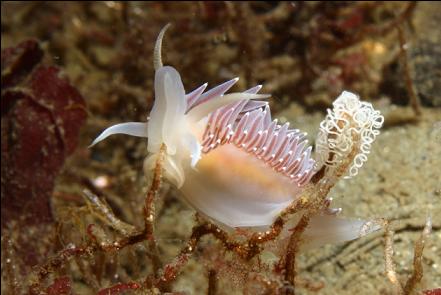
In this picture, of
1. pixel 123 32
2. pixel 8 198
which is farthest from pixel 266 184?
pixel 123 32

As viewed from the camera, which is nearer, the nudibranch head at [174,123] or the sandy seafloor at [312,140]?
the nudibranch head at [174,123]

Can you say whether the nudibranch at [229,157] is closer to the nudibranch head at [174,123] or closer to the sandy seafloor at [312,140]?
the nudibranch head at [174,123]

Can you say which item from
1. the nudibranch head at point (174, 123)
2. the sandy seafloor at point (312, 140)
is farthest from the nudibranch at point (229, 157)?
the sandy seafloor at point (312, 140)

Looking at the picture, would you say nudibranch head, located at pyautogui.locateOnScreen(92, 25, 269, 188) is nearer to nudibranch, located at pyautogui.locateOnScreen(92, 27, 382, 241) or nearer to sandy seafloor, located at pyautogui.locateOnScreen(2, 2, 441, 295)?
nudibranch, located at pyautogui.locateOnScreen(92, 27, 382, 241)

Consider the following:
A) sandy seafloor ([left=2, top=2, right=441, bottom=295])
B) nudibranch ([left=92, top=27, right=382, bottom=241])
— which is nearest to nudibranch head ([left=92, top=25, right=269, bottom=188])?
nudibranch ([left=92, top=27, right=382, bottom=241])

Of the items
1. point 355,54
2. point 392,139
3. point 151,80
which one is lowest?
point 392,139

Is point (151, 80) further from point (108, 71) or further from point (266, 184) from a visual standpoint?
point (266, 184)

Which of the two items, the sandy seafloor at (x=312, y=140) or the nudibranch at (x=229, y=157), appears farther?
the sandy seafloor at (x=312, y=140)
